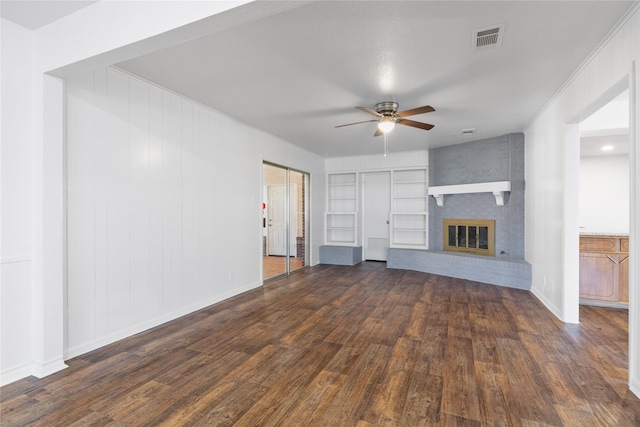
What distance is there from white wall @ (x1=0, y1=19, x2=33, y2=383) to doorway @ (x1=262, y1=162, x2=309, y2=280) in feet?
11.4

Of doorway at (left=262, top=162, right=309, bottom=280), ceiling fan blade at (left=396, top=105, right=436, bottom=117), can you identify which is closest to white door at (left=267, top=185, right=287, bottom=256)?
doorway at (left=262, top=162, right=309, bottom=280)

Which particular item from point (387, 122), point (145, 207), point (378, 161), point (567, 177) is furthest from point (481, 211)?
point (145, 207)

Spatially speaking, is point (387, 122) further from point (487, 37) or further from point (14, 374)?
point (14, 374)

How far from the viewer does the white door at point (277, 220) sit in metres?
6.08

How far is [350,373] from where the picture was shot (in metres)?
2.35

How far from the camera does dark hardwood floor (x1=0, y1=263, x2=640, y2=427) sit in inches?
73.5

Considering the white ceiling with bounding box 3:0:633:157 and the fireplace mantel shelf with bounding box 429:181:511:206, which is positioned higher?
the white ceiling with bounding box 3:0:633:157

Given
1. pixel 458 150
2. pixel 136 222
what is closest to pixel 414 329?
pixel 136 222

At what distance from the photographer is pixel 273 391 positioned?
6.96 feet

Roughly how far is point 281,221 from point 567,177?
14.9ft

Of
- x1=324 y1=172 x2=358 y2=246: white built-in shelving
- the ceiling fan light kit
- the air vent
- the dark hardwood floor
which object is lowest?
the dark hardwood floor

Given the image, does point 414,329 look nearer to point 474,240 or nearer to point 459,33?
point 459,33

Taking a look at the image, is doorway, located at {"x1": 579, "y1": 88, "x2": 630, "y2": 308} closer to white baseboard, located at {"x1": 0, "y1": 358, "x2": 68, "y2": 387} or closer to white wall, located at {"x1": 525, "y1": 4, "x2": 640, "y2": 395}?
white wall, located at {"x1": 525, "y1": 4, "x2": 640, "y2": 395}

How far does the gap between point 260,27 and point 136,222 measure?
2.24 m
